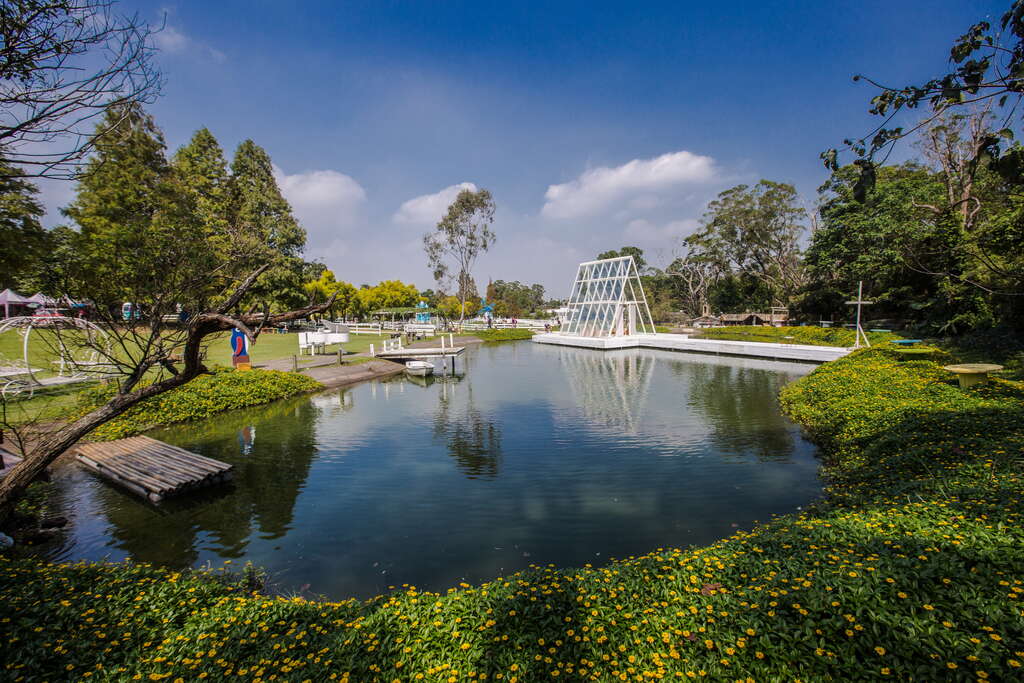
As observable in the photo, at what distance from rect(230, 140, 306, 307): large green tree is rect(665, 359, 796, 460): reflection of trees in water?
32.7 meters

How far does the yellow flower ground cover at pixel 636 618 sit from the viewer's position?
3.26 metres

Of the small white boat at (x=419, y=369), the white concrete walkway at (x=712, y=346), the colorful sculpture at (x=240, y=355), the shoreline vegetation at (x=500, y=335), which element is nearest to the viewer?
the colorful sculpture at (x=240, y=355)

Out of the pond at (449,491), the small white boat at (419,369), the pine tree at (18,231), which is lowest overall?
the pond at (449,491)

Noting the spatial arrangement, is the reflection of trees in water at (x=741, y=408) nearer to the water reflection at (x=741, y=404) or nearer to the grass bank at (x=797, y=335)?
the water reflection at (x=741, y=404)

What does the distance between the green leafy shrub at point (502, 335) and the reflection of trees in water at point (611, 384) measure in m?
14.0

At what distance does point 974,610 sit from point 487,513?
19.5ft

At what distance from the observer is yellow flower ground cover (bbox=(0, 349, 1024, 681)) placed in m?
3.26

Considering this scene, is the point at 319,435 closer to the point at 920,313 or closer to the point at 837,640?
the point at 837,640

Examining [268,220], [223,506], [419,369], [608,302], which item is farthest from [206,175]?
[223,506]

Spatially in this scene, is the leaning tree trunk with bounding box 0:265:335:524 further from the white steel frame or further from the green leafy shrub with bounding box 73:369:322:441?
the white steel frame

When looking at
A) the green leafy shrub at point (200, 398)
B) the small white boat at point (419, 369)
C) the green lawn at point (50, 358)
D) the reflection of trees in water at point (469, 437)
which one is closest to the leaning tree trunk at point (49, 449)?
the green lawn at point (50, 358)

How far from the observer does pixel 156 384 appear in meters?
5.53

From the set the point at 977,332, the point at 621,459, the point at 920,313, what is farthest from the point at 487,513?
the point at 920,313

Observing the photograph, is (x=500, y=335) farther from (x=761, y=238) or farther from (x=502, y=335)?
(x=761, y=238)
